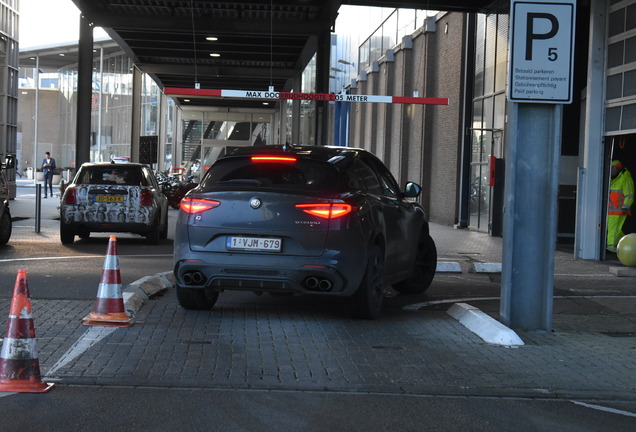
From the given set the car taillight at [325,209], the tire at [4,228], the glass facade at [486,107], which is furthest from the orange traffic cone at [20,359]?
the glass facade at [486,107]

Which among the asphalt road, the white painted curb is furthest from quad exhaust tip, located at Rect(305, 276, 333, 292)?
the white painted curb

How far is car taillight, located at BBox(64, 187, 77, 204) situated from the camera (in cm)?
1727

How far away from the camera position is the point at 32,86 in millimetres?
100500

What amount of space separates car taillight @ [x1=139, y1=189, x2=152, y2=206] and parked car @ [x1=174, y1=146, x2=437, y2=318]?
28.1ft

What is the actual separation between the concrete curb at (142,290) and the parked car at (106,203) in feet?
18.7

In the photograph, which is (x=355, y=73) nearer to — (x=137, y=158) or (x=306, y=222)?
(x=137, y=158)

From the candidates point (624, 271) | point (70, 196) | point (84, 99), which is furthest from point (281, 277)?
point (84, 99)

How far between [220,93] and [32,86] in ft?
275

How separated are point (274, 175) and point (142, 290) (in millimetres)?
2239

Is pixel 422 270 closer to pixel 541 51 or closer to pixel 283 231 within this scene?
pixel 283 231

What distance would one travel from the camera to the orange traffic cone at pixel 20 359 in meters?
5.71

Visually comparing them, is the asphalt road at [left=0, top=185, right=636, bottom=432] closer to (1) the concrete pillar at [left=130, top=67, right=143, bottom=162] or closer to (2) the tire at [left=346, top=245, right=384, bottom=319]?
(2) the tire at [left=346, top=245, right=384, bottom=319]

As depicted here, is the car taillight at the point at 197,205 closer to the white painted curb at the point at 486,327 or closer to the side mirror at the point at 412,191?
the white painted curb at the point at 486,327

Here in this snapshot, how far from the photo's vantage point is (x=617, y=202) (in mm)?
17125
